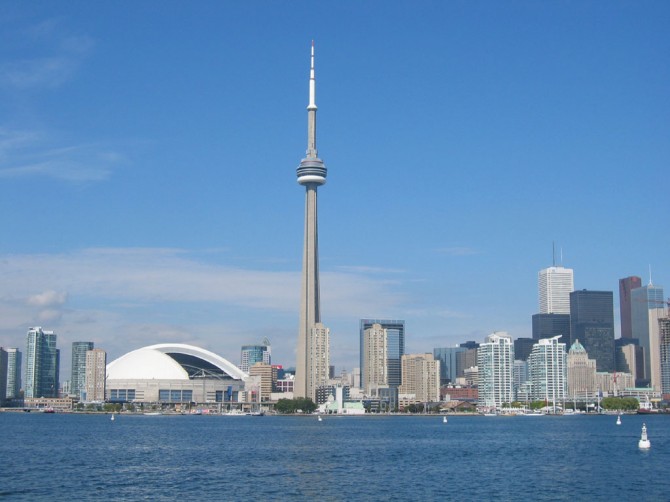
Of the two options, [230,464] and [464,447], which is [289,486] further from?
[464,447]

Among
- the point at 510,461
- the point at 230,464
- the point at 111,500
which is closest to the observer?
the point at 111,500

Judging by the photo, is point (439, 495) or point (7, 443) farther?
point (7, 443)

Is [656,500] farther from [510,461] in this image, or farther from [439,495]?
[510,461]

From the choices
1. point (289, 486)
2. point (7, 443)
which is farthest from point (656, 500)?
point (7, 443)

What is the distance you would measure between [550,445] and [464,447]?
9.77m

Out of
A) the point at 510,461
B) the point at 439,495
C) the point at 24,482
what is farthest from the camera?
the point at 510,461

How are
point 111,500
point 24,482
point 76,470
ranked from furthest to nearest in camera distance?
point 76,470
point 24,482
point 111,500

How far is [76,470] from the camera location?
227 ft

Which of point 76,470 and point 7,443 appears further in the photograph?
point 7,443

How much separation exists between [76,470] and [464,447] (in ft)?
143

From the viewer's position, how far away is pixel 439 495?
56906mm

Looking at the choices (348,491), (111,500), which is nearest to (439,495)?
(348,491)

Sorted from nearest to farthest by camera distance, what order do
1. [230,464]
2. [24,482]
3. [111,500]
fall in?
1. [111,500]
2. [24,482]
3. [230,464]

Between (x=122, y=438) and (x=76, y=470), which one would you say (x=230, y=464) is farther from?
(x=122, y=438)
